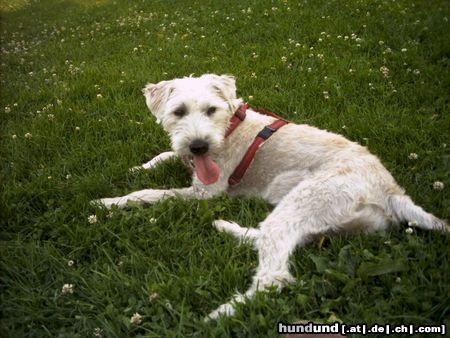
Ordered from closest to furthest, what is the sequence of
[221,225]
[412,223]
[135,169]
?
[412,223]
[221,225]
[135,169]

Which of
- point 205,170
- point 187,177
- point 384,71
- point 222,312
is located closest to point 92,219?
point 205,170

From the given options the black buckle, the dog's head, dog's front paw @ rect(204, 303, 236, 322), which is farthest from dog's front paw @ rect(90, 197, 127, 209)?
dog's front paw @ rect(204, 303, 236, 322)

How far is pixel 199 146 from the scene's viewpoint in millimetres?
4262

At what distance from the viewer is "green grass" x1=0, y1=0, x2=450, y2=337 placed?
3068 mm

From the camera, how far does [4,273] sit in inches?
142

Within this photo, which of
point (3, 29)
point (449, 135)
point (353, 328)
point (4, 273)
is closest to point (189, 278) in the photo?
point (353, 328)

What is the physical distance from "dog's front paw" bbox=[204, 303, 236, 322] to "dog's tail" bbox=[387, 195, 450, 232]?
164 centimetres

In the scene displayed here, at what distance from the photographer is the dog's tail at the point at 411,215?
3.37 meters

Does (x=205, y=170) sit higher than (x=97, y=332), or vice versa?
(x=205, y=170)

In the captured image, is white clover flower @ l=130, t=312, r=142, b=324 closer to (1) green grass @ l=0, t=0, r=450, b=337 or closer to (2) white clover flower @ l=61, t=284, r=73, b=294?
(1) green grass @ l=0, t=0, r=450, b=337

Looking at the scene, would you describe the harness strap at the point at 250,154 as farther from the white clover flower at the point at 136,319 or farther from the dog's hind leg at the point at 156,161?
the white clover flower at the point at 136,319

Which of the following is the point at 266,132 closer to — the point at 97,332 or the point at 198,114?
the point at 198,114

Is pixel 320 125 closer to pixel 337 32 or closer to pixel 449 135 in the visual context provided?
pixel 449 135

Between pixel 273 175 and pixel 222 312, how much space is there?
72.0 inches
